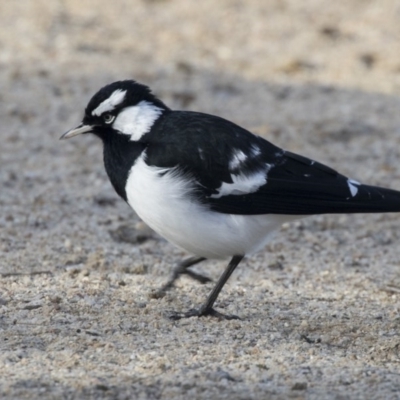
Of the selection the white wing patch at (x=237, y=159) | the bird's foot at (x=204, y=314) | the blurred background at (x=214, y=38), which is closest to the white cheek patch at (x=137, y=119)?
the white wing patch at (x=237, y=159)

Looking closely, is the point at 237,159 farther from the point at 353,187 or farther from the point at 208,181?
the point at 353,187

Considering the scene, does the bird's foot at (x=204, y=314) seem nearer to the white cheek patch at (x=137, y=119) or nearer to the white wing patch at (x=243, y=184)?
the white wing patch at (x=243, y=184)

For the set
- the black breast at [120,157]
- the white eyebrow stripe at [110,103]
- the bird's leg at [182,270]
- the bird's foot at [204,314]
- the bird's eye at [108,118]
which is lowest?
the bird's foot at [204,314]

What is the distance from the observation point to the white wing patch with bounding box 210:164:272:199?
18.6 ft

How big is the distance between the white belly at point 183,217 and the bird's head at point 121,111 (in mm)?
310

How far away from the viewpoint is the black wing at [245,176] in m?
5.63

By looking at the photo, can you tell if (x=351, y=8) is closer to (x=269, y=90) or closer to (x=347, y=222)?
(x=269, y=90)

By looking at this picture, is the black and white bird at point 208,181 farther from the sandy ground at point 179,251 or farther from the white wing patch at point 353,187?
the sandy ground at point 179,251

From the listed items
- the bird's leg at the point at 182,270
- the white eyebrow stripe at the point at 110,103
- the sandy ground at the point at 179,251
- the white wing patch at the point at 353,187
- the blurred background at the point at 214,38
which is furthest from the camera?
the blurred background at the point at 214,38

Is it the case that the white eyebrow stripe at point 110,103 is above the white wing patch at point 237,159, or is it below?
above

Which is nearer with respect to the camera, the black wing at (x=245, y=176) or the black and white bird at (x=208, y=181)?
the black and white bird at (x=208, y=181)

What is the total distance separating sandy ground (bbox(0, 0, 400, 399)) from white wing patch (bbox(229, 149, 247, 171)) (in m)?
0.85

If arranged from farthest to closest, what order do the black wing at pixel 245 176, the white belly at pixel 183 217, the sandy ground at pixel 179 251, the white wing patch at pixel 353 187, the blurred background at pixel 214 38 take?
the blurred background at pixel 214 38 < the white wing patch at pixel 353 187 < the black wing at pixel 245 176 < the white belly at pixel 183 217 < the sandy ground at pixel 179 251

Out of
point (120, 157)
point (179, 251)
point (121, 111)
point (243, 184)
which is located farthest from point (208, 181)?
point (179, 251)
